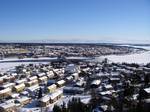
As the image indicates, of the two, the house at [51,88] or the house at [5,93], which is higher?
the house at [51,88]

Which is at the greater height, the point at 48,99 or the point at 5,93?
the point at 48,99

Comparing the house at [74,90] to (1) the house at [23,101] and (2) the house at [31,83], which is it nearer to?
(1) the house at [23,101]

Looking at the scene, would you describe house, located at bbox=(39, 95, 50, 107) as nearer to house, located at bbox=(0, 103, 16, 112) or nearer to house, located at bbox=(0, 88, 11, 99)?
house, located at bbox=(0, 103, 16, 112)

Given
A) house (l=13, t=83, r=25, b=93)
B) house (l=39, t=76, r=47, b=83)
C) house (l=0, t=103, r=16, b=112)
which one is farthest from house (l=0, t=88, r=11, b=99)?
house (l=39, t=76, r=47, b=83)

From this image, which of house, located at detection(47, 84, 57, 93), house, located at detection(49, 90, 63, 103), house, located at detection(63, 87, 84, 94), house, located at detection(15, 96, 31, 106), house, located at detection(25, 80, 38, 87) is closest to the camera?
house, located at detection(15, 96, 31, 106)

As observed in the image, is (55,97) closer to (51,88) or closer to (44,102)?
(44,102)

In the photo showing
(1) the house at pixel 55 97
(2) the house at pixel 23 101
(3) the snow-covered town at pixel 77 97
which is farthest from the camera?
(1) the house at pixel 55 97

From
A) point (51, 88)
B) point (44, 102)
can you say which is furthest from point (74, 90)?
point (44, 102)

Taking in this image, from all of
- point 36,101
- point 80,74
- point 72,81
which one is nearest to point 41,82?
point 72,81

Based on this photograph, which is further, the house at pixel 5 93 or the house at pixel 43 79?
the house at pixel 43 79

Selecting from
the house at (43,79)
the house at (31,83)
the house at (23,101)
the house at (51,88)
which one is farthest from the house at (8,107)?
the house at (43,79)

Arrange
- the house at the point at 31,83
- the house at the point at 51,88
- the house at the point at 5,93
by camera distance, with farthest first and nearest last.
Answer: the house at the point at 31,83
the house at the point at 51,88
the house at the point at 5,93
